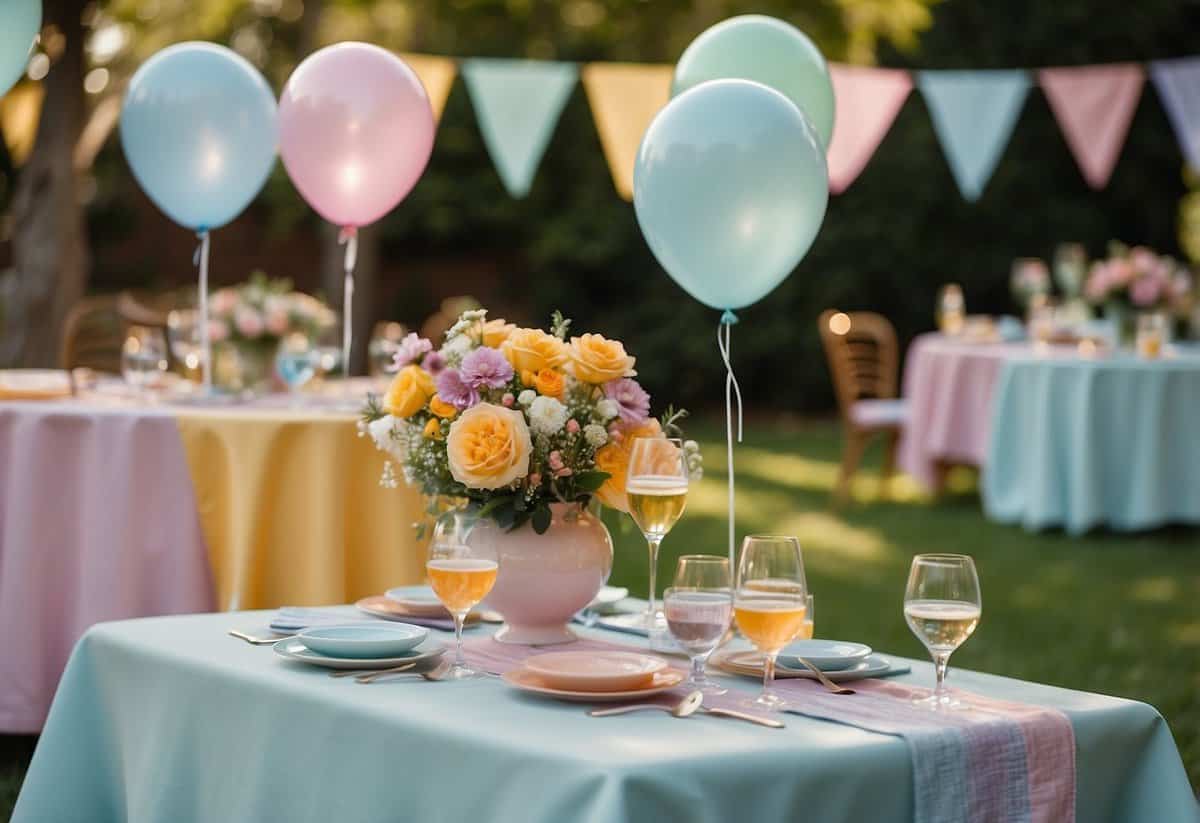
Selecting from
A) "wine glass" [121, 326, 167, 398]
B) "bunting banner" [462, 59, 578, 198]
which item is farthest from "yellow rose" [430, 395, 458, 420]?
"bunting banner" [462, 59, 578, 198]

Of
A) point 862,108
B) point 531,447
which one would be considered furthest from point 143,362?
point 862,108

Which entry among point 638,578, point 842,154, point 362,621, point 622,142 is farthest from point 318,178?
point 842,154

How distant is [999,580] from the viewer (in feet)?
21.3

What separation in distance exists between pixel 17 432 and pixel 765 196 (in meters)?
2.19

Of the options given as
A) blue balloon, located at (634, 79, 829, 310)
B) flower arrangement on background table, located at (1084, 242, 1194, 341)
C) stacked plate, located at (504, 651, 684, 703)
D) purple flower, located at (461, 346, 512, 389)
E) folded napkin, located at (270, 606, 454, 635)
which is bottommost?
folded napkin, located at (270, 606, 454, 635)

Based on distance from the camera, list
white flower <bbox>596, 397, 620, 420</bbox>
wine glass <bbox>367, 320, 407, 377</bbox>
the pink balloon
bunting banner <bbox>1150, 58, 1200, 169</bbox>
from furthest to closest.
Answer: bunting banner <bbox>1150, 58, 1200, 169</bbox> < wine glass <bbox>367, 320, 407, 377</bbox> < the pink balloon < white flower <bbox>596, 397, 620, 420</bbox>

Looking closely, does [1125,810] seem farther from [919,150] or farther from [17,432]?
[919,150]

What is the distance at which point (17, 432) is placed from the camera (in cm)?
376

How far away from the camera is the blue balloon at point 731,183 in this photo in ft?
7.47

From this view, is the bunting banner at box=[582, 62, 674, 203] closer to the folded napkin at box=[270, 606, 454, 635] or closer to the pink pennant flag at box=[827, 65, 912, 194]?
the pink pennant flag at box=[827, 65, 912, 194]

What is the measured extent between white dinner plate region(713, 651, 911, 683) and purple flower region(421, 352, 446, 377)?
58 cm

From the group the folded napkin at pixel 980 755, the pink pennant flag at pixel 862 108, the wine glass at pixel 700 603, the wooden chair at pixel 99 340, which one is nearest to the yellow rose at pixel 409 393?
the wine glass at pixel 700 603

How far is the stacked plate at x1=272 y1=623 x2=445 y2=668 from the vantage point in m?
2.06

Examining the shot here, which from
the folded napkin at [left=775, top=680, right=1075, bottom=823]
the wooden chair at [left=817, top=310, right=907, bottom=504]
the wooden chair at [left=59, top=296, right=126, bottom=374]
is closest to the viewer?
the folded napkin at [left=775, top=680, right=1075, bottom=823]
